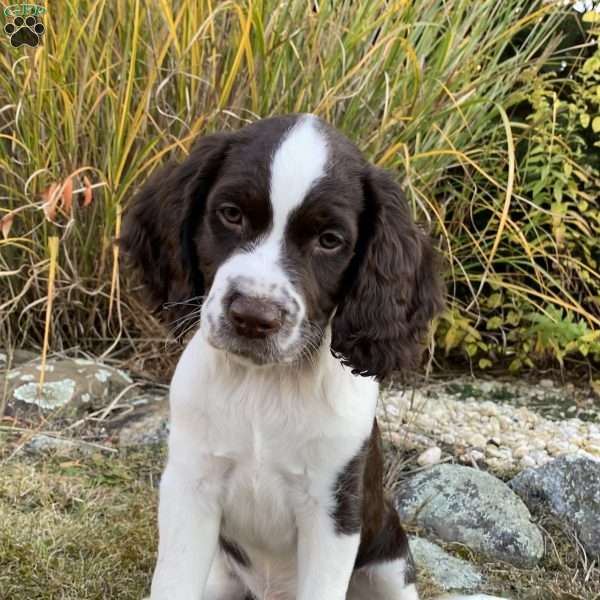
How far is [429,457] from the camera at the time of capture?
4137 millimetres

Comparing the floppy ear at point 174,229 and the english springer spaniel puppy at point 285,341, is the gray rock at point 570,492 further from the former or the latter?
the floppy ear at point 174,229

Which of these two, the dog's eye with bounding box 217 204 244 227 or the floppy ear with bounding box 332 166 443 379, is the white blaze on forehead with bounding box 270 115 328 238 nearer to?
the dog's eye with bounding box 217 204 244 227

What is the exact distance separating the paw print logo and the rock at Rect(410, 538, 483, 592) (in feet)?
9.32

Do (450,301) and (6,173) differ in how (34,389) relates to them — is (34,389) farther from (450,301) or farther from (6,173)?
(450,301)

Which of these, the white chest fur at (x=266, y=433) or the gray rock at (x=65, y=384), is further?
the gray rock at (x=65, y=384)

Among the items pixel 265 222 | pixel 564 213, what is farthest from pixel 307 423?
pixel 564 213

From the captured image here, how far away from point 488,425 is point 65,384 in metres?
2.12

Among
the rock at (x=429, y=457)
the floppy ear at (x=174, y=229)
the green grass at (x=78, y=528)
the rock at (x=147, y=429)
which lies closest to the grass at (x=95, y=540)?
the green grass at (x=78, y=528)

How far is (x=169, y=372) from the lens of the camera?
4.80 m

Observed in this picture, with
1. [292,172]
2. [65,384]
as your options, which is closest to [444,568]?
[292,172]

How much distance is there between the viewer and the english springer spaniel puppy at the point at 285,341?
2221mm

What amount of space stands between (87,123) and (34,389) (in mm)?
1319

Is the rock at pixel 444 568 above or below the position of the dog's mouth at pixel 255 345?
below

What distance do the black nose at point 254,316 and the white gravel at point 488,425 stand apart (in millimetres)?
2200
